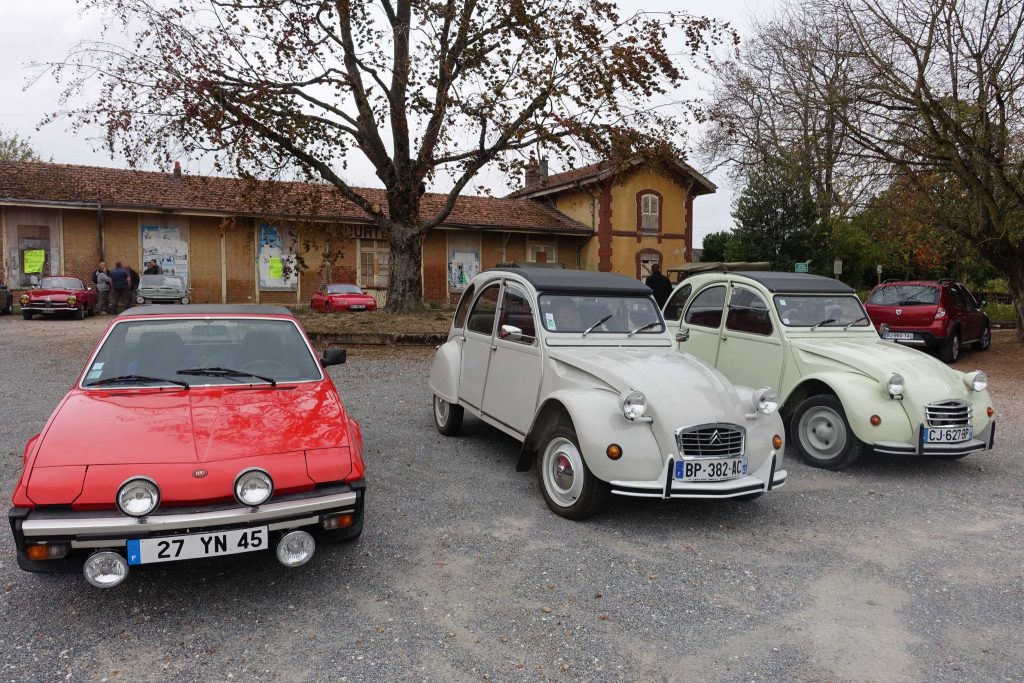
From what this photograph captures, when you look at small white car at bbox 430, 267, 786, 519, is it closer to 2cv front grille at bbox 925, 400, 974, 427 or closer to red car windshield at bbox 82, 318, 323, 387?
red car windshield at bbox 82, 318, 323, 387

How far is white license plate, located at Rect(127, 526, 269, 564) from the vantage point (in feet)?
10.6

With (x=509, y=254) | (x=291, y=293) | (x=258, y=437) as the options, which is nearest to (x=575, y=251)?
(x=509, y=254)

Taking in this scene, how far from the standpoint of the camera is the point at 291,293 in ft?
95.6

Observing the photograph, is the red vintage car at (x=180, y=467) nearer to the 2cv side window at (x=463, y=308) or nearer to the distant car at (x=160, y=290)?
the 2cv side window at (x=463, y=308)

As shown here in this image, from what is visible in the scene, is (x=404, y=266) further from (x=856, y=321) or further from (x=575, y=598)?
(x=575, y=598)

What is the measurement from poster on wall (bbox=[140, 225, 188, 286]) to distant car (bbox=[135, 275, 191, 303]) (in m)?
2.96

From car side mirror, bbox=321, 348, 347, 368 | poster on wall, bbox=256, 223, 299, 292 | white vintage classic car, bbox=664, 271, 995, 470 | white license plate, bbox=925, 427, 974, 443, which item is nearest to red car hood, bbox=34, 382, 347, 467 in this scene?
car side mirror, bbox=321, 348, 347, 368

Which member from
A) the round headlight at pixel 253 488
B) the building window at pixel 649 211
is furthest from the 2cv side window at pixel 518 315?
the building window at pixel 649 211

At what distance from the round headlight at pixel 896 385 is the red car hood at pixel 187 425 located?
15.6 ft

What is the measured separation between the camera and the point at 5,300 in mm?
23359

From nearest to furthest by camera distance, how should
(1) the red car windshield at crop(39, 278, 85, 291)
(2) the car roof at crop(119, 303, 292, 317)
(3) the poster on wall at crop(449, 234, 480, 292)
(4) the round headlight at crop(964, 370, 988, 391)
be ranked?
1. (2) the car roof at crop(119, 303, 292, 317)
2. (4) the round headlight at crop(964, 370, 988, 391)
3. (1) the red car windshield at crop(39, 278, 85, 291)
4. (3) the poster on wall at crop(449, 234, 480, 292)

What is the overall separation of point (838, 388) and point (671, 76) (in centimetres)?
1208

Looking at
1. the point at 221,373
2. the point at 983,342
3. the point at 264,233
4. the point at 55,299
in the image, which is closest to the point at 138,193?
the point at 264,233

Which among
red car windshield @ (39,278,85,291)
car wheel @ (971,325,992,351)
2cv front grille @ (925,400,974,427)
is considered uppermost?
red car windshield @ (39,278,85,291)
